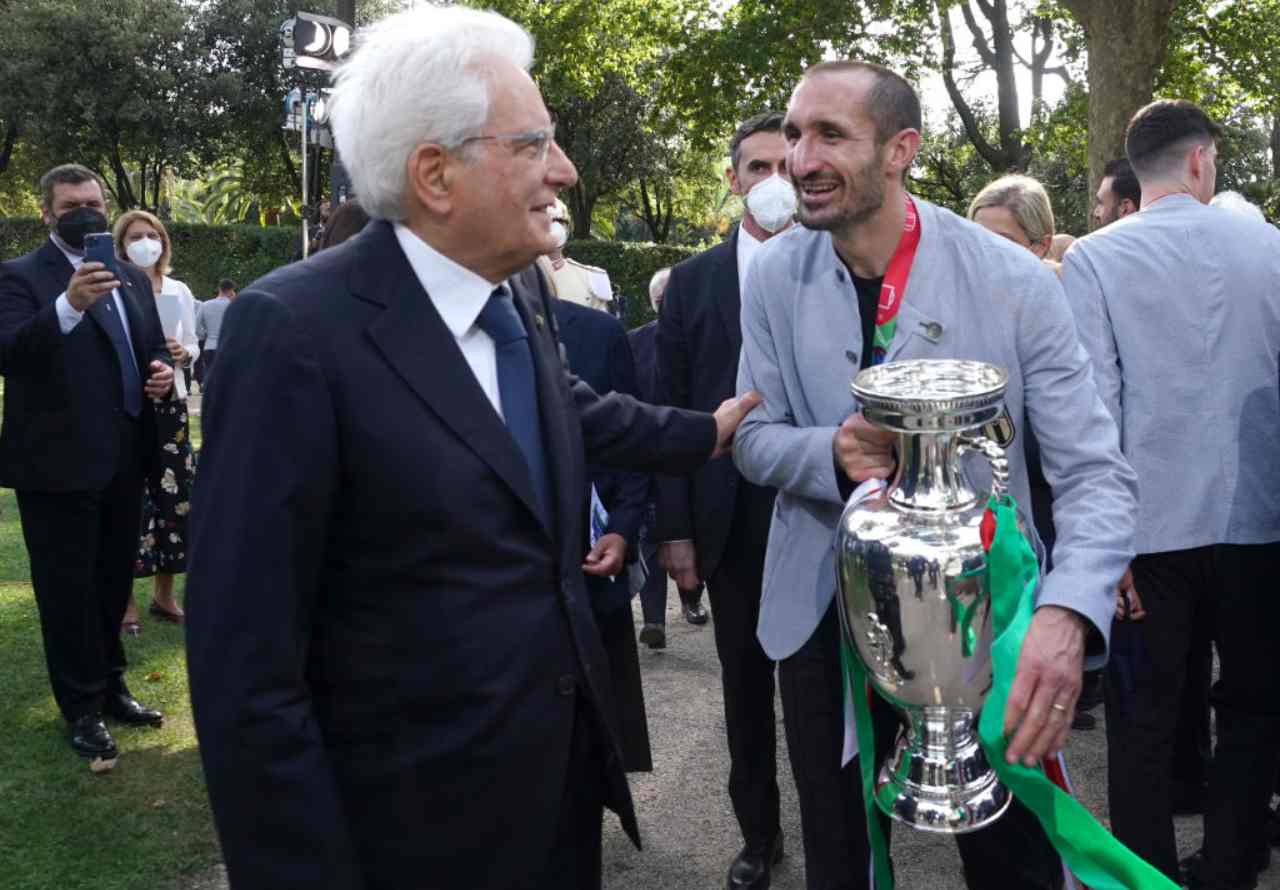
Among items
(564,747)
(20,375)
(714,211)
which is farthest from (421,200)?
(714,211)

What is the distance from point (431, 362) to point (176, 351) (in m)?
4.84

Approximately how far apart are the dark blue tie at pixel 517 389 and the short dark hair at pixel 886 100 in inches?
40.2

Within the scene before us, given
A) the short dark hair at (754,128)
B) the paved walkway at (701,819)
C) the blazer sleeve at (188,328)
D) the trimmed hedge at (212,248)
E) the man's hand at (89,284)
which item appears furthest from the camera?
the trimmed hedge at (212,248)

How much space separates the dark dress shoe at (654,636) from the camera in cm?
721

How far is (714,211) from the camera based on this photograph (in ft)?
187

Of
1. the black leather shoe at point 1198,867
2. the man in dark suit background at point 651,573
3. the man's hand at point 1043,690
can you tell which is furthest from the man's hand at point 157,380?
the man's hand at point 1043,690

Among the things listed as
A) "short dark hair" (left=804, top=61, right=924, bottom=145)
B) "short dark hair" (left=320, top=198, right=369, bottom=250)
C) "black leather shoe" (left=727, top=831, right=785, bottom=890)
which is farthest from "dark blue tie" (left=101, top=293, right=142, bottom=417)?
"short dark hair" (left=804, top=61, right=924, bottom=145)

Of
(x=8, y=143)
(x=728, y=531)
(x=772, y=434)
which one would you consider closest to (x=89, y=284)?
(x=728, y=531)

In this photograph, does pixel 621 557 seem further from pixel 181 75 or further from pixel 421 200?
pixel 181 75

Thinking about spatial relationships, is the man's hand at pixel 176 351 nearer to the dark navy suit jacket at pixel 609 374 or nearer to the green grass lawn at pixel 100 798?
the green grass lawn at pixel 100 798

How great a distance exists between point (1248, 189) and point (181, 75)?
1099 inches

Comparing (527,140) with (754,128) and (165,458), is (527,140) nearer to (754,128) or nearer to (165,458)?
(754,128)

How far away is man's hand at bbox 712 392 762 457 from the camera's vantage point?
9.85ft

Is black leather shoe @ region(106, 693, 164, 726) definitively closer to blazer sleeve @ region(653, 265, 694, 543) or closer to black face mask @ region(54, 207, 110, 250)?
black face mask @ region(54, 207, 110, 250)
